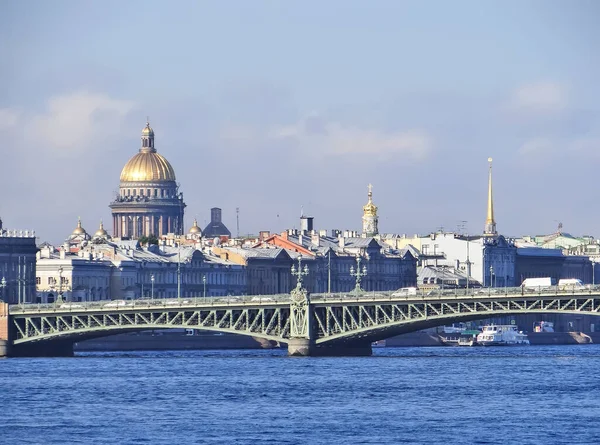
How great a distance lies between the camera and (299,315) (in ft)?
340

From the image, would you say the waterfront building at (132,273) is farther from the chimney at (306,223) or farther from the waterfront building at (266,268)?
the chimney at (306,223)

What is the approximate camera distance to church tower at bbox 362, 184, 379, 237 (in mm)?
187375

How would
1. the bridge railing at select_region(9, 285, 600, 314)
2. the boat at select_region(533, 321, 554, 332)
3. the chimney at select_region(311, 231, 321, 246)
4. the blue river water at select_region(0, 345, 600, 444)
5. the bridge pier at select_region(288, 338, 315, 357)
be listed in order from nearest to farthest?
the blue river water at select_region(0, 345, 600, 444), the bridge railing at select_region(9, 285, 600, 314), the bridge pier at select_region(288, 338, 315, 357), the boat at select_region(533, 321, 554, 332), the chimney at select_region(311, 231, 321, 246)

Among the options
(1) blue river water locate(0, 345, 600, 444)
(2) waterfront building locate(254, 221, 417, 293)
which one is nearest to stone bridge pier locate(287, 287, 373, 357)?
(1) blue river water locate(0, 345, 600, 444)

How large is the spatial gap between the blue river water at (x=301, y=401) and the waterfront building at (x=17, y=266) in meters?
35.7

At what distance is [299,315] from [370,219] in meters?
84.7

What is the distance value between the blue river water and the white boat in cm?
4409

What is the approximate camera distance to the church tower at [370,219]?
187 metres

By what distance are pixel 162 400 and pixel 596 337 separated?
9748cm

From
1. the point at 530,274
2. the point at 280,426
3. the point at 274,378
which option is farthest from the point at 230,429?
the point at 530,274

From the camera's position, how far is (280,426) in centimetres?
6309

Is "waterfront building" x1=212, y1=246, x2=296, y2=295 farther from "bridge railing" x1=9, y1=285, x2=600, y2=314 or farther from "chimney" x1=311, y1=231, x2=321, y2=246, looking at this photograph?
"bridge railing" x1=9, y1=285, x2=600, y2=314

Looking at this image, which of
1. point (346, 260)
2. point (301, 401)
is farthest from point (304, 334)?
point (346, 260)

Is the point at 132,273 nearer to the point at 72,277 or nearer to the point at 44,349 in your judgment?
the point at 72,277
